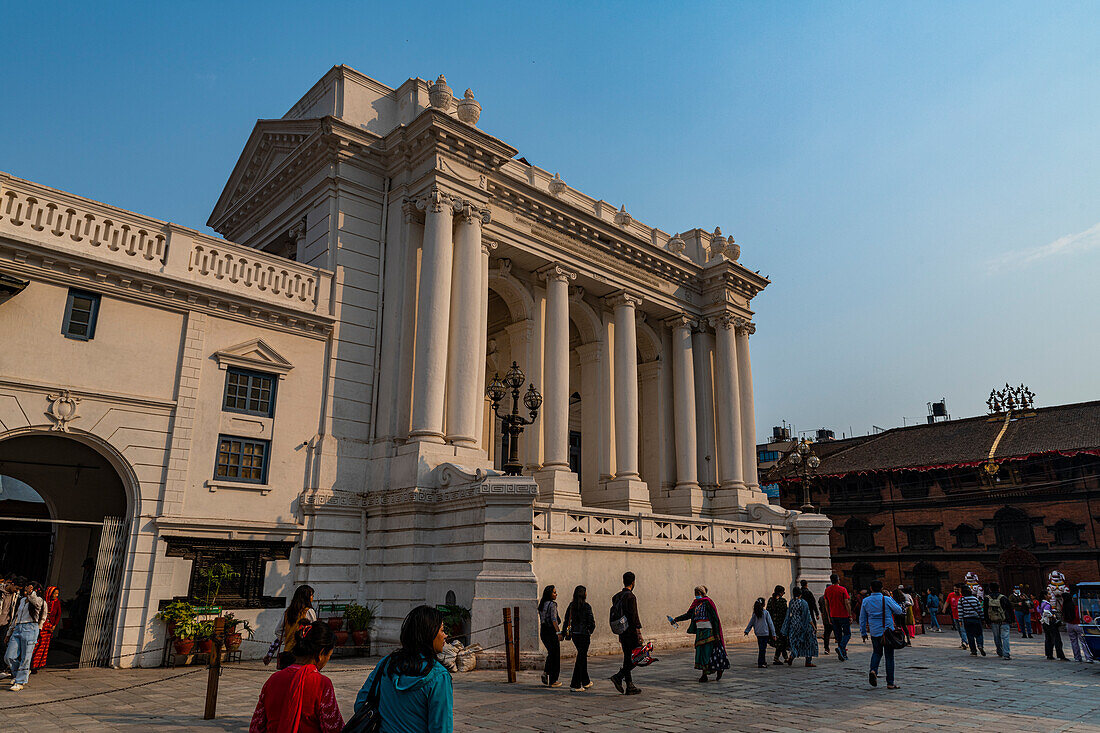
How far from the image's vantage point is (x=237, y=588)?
57.8ft

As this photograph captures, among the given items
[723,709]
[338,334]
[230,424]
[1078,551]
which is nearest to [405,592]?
[230,424]

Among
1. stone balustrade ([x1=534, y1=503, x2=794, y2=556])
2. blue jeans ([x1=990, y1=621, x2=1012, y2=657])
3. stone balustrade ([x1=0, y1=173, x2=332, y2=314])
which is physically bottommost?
blue jeans ([x1=990, y1=621, x2=1012, y2=657])

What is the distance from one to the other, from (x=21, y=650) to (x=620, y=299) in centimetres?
2179

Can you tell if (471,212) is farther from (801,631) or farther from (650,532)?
(801,631)

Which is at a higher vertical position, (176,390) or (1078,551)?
(176,390)

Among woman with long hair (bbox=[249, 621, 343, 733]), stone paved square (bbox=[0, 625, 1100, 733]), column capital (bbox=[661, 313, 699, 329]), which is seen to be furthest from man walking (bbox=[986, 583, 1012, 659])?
woman with long hair (bbox=[249, 621, 343, 733])

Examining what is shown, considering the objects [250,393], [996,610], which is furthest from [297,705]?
[996,610]

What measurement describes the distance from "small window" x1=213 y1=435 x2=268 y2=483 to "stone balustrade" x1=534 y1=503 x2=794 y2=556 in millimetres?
7397

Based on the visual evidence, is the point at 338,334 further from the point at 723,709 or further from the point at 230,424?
the point at 723,709

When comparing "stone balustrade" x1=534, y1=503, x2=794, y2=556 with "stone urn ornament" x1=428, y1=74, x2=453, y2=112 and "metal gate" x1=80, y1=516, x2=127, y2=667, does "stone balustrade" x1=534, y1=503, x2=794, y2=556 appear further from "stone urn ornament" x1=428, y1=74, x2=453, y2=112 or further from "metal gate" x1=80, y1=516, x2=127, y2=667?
"stone urn ornament" x1=428, y1=74, x2=453, y2=112

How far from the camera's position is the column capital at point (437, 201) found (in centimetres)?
2159

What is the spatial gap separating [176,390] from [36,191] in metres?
5.27

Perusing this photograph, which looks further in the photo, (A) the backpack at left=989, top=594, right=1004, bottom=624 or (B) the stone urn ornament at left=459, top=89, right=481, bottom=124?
(B) the stone urn ornament at left=459, top=89, right=481, bottom=124

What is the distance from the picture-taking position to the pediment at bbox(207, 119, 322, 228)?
23719 mm
